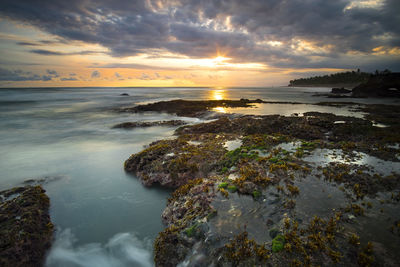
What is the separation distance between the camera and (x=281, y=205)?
19.0 feet

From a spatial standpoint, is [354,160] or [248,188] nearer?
[248,188]

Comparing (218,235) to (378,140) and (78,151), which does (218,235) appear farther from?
(78,151)

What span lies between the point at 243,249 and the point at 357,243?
8.15ft

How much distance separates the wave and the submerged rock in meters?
0.35

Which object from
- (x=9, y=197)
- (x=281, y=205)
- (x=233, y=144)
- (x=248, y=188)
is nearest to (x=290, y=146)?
(x=233, y=144)

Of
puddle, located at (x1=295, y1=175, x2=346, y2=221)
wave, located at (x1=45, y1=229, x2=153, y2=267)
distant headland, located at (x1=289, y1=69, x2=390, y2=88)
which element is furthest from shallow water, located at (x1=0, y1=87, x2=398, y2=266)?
distant headland, located at (x1=289, y1=69, x2=390, y2=88)

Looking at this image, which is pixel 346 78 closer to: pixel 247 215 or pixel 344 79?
pixel 344 79

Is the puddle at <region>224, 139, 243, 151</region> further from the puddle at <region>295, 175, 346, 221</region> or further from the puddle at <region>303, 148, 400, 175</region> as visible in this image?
the puddle at <region>295, 175, 346, 221</region>

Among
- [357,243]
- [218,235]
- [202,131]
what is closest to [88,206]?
[218,235]

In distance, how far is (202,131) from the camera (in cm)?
1755

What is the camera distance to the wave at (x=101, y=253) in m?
5.95

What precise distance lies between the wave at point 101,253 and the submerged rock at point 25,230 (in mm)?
348

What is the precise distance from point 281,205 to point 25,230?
25.9 feet

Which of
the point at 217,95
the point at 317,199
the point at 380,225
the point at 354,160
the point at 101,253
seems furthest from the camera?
the point at 217,95
